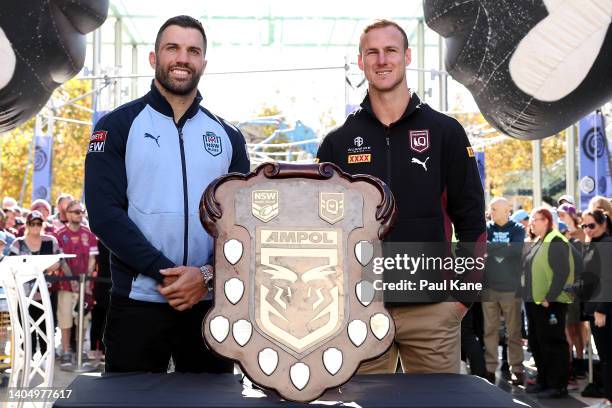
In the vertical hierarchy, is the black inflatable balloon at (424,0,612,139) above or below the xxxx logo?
above

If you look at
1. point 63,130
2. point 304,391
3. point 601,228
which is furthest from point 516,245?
point 63,130

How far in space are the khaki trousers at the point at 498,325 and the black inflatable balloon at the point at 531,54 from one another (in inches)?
119

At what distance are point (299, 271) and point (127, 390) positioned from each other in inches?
21.3

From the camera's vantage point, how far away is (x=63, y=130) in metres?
25.0

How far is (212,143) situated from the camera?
2.70m

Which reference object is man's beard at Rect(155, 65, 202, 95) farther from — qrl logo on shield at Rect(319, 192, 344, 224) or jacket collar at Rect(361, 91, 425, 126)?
qrl logo on shield at Rect(319, 192, 344, 224)

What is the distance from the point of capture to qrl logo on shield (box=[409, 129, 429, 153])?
9.45 feet

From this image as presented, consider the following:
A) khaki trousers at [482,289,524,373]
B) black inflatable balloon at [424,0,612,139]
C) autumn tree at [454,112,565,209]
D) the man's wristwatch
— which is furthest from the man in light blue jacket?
autumn tree at [454,112,565,209]

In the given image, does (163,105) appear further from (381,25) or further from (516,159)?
(516,159)

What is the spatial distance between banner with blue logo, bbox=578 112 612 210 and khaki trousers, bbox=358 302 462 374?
641 centimetres

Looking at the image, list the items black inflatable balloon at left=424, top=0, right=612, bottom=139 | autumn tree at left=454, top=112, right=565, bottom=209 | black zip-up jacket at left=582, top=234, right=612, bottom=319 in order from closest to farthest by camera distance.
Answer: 1. black inflatable balloon at left=424, top=0, right=612, bottom=139
2. black zip-up jacket at left=582, top=234, right=612, bottom=319
3. autumn tree at left=454, top=112, right=565, bottom=209

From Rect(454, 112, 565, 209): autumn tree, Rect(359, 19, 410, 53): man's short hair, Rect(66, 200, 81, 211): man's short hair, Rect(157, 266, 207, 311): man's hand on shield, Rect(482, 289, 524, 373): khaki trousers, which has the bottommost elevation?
Rect(482, 289, 524, 373): khaki trousers

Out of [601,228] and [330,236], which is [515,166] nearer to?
[601,228]

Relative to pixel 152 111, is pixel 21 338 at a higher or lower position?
lower
